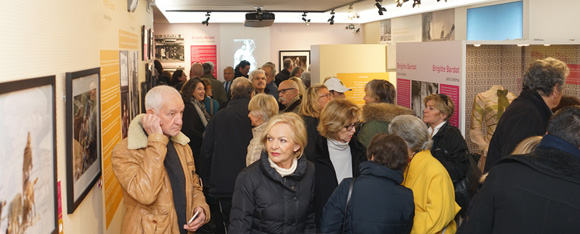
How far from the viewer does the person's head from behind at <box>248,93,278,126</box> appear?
16.4ft

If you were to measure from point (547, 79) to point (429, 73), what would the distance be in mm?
2142

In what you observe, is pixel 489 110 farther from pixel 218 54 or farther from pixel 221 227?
pixel 218 54

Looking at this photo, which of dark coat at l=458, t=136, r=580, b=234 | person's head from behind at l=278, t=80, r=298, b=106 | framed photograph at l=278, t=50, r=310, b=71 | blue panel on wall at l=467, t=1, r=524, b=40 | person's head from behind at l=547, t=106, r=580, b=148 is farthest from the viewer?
framed photograph at l=278, t=50, r=310, b=71

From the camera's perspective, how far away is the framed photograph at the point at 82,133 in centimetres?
271

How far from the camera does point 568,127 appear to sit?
2492 mm

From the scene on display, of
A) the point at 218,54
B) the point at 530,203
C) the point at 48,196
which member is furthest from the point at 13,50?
the point at 218,54

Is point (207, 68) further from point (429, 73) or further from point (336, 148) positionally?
point (336, 148)

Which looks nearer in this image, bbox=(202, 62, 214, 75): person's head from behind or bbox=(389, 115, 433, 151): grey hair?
bbox=(389, 115, 433, 151): grey hair

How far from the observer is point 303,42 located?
→ 1688 cm

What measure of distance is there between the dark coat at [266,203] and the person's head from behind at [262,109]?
5.77 ft

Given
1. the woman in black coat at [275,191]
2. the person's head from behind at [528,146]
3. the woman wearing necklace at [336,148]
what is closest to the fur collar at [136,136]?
the woman in black coat at [275,191]

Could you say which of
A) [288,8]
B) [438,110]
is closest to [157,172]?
[438,110]

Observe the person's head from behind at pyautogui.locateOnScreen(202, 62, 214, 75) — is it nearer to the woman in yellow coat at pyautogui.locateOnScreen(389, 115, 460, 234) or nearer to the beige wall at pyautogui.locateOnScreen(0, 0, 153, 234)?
the beige wall at pyautogui.locateOnScreen(0, 0, 153, 234)

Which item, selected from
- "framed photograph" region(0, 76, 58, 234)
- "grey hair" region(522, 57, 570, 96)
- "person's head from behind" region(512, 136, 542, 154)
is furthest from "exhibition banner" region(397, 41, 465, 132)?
"framed photograph" region(0, 76, 58, 234)
